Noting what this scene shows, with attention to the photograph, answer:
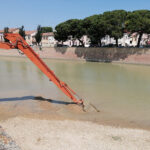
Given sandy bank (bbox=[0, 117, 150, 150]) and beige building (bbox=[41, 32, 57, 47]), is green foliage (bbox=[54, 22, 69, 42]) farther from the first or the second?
sandy bank (bbox=[0, 117, 150, 150])

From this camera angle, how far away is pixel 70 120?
8.03 metres

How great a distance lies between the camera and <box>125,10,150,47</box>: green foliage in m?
31.1

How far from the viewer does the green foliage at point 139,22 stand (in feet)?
102

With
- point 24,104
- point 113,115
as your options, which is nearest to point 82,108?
point 113,115

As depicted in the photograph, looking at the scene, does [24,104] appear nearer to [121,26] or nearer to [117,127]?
[117,127]

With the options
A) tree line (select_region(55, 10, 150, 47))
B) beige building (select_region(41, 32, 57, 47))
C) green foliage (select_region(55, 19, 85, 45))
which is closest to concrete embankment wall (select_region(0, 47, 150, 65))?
tree line (select_region(55, 10, 150, 47))

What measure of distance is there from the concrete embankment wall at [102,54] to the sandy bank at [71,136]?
27763 mm

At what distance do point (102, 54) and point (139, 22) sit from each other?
32.0 feet

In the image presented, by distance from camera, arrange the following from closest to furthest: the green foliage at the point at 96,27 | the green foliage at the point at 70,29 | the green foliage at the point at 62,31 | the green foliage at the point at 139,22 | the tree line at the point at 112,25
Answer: the green foliage at the point at 139,22 → the tree line at the point at 112,25 → the green foliage at the point at 96,27 → the green foliage at the point at 70,29 → the green foliage at the point at 62,31

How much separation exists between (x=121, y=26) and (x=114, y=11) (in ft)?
13.2

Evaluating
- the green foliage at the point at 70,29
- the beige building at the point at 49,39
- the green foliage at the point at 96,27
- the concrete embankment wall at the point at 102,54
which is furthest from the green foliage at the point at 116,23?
the beige building at the point at 49,39

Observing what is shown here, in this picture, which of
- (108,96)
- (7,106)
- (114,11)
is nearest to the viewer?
(7,106)

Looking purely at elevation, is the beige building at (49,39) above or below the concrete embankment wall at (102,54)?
above

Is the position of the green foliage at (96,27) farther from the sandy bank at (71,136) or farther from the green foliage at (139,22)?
the sandy bank at (71,136)
